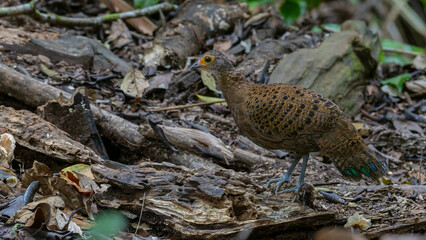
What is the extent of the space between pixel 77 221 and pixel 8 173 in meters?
0.96

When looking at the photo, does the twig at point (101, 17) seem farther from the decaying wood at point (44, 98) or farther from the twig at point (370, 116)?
the twig at point (370, 116)

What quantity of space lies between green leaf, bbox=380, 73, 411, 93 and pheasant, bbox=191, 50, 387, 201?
13.5ft

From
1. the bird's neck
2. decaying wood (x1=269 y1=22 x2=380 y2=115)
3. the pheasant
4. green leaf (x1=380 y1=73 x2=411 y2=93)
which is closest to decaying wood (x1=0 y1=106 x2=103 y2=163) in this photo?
the bird's neck

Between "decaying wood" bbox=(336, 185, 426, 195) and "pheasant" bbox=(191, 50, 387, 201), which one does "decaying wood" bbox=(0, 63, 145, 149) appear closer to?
"pheasant" bbox=(191, 50, 387, 201)

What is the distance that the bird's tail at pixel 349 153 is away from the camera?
4.25m

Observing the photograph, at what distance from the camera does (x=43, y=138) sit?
15.3 feet

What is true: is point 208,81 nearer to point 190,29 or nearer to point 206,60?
point 190,29

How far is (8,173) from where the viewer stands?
4.31 meters

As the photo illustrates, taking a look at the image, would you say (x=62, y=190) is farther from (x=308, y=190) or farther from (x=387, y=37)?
(x=387, y=37)

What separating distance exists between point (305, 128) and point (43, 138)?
239 centimetres

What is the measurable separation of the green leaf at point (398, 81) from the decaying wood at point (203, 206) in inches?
192

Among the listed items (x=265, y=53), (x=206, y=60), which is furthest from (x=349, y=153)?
(x=265, y=53)

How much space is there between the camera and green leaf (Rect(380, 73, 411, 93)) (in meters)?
8.17

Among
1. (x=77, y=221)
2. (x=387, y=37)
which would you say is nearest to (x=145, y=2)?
(x=77, y=221)
